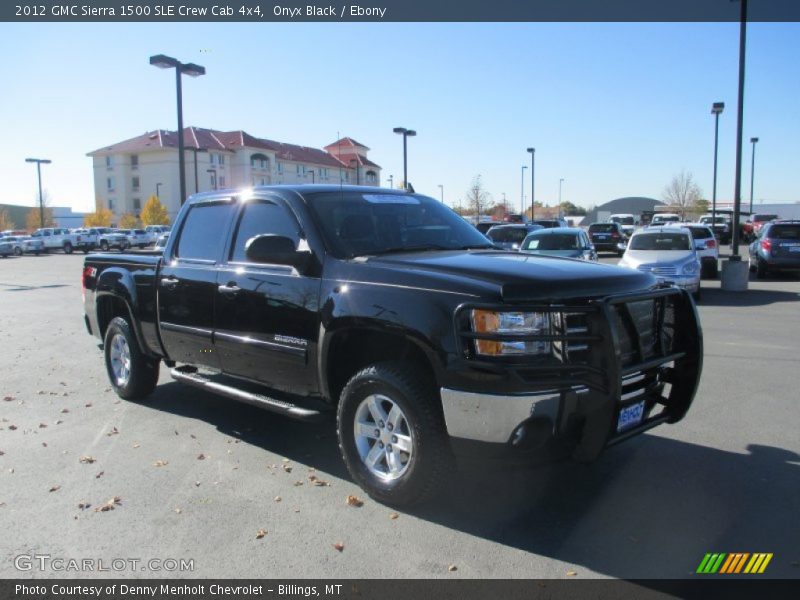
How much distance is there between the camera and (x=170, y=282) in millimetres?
5805

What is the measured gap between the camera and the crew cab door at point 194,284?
17.7ft

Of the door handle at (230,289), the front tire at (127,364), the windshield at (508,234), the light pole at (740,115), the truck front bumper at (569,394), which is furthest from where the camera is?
the windshield at (508,234)

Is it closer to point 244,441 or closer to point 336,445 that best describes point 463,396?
point 336,445

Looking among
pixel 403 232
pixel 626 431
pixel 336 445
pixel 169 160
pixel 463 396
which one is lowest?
pixel 336 445

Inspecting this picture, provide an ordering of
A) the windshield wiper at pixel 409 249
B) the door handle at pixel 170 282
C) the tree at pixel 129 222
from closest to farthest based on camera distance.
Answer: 1. the windshield wiper at pixel 409 249
2. the door handle at pixel 170 282
3. the tree at pixel 129 222

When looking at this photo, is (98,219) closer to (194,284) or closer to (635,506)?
(194,284)

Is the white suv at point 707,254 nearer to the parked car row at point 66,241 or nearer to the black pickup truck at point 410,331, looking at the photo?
the black pickup truck at point 410,331

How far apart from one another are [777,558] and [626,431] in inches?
36.8

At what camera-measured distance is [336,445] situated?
528 centimetres

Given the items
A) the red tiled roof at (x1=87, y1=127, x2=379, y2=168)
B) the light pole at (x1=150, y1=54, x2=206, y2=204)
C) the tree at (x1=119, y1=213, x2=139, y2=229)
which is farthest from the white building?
the light pole at (x1=150, y1=54, x2=206, y2=204)

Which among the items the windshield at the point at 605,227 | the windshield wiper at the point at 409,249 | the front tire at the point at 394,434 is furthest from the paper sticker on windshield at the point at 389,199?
the windshield at the point at 605,227

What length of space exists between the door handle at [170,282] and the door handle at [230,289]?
756 millimetres

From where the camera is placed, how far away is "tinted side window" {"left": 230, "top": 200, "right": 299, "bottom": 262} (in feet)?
16.0

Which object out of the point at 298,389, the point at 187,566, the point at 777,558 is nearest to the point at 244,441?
the point at 298,389
